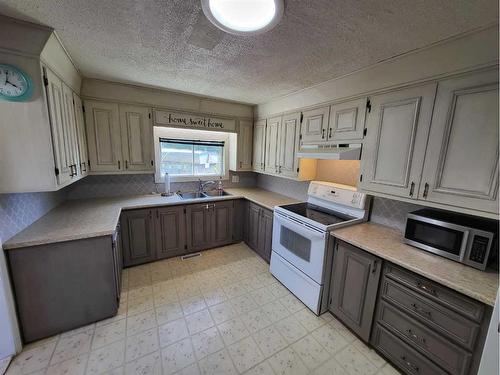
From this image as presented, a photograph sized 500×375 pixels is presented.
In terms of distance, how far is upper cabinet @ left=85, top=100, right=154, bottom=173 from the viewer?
98.8 inches

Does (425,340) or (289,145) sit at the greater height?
(289,145)

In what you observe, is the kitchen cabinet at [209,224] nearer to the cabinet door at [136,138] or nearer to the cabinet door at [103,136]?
the cabinet door at [136,138]

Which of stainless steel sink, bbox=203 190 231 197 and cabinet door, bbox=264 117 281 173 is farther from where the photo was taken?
stainless steel sink, bbox=203 190 231 197

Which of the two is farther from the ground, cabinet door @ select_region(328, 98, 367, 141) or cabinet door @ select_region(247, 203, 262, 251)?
cabinet door @ select_region(328, 98, 367, 141)

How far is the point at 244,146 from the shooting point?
3537mm

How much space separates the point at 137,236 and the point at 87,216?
2.24ft

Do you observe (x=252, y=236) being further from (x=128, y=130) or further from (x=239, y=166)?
(x=128, y=130)

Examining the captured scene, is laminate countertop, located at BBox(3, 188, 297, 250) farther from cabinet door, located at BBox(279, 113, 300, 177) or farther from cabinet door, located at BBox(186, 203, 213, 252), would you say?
cabinet door, located at BBox(279, 113, 300, 177)

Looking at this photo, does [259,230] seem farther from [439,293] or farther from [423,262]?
[439,293]

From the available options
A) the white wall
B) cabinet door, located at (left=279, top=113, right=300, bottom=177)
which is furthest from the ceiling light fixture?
cabinet door, located at (left=279, top=113, right=300, bottom=177)

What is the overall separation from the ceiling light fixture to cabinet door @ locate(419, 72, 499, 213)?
1270 millimetres

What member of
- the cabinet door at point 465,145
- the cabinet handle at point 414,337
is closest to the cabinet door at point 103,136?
the cabinet door at point 465,145

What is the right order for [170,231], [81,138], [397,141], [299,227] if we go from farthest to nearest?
[170,231], [81,138], [299,227], [397,141]

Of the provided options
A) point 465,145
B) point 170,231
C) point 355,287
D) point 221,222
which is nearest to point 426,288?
point 355,287
